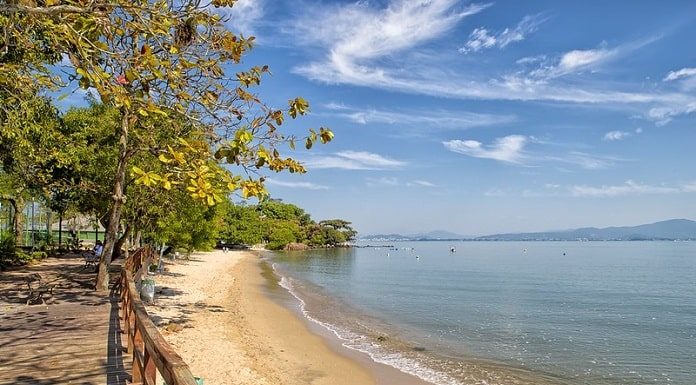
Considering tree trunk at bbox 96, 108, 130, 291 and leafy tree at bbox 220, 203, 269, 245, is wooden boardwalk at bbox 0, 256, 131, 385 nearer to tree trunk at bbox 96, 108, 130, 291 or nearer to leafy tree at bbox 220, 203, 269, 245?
tree trunk at bbox 96, 108, 130, 291

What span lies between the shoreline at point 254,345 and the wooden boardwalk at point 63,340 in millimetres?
1999

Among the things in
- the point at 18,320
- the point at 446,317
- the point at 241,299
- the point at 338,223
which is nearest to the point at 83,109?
the point at 241,299

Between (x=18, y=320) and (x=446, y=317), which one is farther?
(x=446, y=317)

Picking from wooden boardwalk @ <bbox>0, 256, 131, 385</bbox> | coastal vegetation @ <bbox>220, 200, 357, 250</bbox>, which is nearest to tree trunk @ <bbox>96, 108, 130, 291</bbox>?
wooden boardwalk @ <bbox>0, 256, 131, 385</bbox>

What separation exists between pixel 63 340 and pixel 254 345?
6.07 meters

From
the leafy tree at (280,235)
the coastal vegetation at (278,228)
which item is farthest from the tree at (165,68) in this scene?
the leafy tree at (280,235)

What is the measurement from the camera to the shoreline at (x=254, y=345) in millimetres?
11867

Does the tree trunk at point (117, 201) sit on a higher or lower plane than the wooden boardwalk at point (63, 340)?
higher

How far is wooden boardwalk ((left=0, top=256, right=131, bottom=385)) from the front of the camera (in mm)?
7418

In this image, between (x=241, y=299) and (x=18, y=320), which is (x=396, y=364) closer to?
(x=18, y=320)

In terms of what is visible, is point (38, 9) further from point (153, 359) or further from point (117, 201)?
point (117, 201)

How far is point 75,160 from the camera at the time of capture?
69.8ft

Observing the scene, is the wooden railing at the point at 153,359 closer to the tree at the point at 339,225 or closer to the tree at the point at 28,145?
the tree at the point at 28,145

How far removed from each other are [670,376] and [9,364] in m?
16.5
